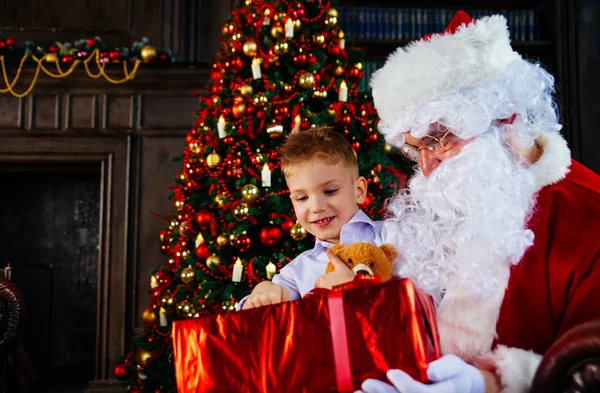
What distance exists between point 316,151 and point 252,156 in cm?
92

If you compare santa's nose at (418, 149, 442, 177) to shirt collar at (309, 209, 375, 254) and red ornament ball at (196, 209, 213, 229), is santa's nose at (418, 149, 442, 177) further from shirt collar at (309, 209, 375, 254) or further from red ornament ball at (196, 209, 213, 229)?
→ red ornament ball at (196, 209, 213, 229)

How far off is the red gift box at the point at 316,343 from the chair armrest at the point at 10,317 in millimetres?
1753

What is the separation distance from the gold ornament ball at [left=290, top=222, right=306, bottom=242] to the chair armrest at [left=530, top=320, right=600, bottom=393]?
1.56m

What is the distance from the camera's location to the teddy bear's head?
4.78 ft

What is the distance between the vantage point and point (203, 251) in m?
2.79

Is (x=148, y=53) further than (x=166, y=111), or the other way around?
(x=166, y=111)

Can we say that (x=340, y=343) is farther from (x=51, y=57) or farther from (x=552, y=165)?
(x=51, y=57)

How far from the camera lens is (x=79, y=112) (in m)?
3.80

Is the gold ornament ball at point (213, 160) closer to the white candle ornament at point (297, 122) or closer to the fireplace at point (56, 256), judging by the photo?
the white candle ornament at point (297, 122)

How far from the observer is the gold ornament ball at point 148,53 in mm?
3684

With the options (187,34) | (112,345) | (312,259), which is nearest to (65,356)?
(112,345)

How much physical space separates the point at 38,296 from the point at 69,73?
170 cm

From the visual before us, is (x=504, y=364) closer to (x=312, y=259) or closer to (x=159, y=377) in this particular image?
(x=312, y=259)

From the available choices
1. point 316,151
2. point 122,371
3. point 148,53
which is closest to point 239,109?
point 316,151
